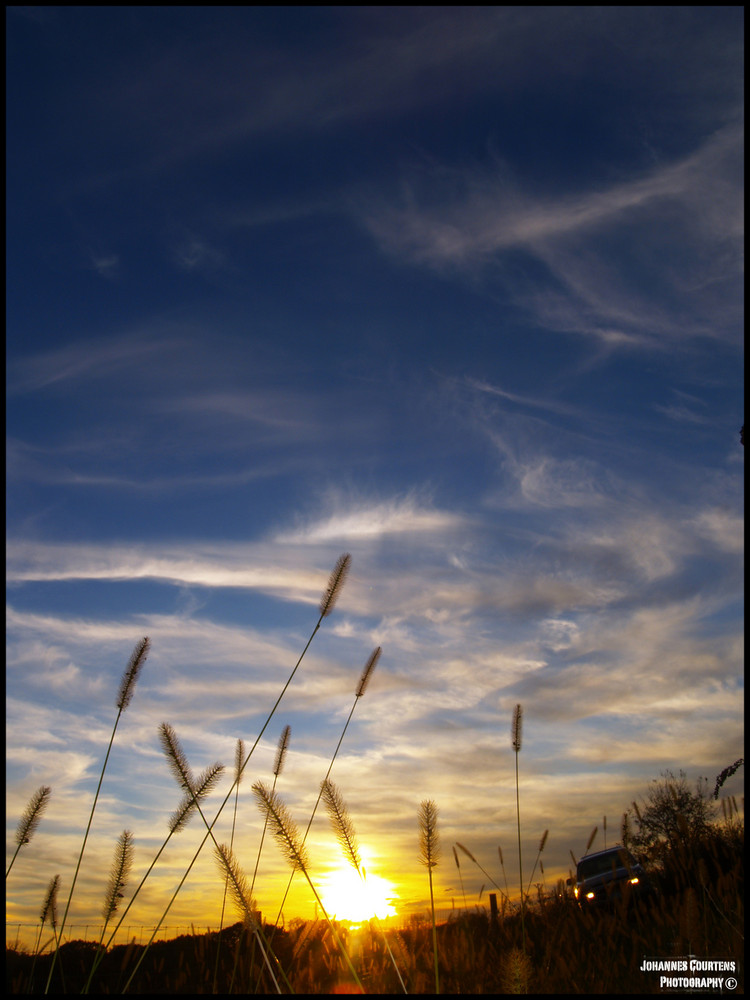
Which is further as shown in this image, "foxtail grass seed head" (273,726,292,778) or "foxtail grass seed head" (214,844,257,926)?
"foxtail grass seed head" (273,726,292,778)

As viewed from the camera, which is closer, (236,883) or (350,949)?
(236,883)

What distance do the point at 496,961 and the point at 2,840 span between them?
8.78 feet

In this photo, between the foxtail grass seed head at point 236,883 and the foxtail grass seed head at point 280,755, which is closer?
the foxtail grass seed head at point 236,883

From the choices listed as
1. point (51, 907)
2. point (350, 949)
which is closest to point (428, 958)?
point (350, 949)

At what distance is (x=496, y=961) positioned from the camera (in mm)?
3660

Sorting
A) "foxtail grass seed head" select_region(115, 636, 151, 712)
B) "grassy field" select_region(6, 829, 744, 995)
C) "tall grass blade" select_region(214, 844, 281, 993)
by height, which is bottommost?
"grassy field" select_region(6, 829, 744, 995)

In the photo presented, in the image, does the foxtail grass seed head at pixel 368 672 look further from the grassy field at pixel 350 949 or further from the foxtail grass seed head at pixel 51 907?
the foxtail grass seed head at pixel 51 907

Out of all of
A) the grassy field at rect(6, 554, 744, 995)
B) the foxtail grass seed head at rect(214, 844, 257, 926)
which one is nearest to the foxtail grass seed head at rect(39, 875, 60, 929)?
the grassy field at rect(6, 554, 744, 995)

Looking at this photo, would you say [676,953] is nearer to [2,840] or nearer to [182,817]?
[182,817]

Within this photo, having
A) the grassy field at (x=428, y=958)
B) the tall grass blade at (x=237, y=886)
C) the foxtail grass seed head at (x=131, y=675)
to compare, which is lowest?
the grassy field at (x=428, y=958)

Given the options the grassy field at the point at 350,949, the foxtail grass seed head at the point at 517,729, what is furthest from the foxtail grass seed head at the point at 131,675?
the foxtail grass seed head at the point at 517,729

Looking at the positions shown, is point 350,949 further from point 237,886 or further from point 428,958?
point 237,886

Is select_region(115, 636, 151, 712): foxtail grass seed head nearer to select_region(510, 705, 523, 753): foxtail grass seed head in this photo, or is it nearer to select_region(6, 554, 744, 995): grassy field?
select_region(6, 554, 744, 995): grassy field

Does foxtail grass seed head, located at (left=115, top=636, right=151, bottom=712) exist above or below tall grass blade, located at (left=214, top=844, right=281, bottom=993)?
above
